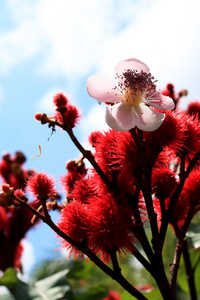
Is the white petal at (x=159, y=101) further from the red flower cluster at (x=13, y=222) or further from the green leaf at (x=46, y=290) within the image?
the red flower cluster at (x=13, y=222)

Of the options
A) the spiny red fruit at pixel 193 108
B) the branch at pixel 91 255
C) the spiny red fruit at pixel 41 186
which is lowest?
the branch at pixel 91 255

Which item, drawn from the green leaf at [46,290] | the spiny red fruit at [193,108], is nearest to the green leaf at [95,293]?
the green leaf at [46,290]

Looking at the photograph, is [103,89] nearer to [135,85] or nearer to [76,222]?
[135,85]

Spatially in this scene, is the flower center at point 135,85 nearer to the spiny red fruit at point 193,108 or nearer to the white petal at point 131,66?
the white petal at point 131,66

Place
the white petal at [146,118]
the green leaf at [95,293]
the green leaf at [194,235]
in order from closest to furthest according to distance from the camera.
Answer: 1. the white petal at [146,118]
2. the green leaf at [194,235]
3. the green leaf at [95,293]

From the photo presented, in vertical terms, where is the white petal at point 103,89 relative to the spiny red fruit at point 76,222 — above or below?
above

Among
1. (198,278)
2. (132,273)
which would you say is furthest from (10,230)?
(132,273)

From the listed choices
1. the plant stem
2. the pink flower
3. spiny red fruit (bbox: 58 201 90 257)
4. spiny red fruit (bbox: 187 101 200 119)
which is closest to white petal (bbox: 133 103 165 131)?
the pink flower

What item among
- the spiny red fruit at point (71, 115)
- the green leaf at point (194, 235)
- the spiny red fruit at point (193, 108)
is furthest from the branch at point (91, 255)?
the spiny red fruit at point (193, 108)

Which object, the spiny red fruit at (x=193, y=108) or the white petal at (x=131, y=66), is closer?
the white petal at (x=131, y=66)

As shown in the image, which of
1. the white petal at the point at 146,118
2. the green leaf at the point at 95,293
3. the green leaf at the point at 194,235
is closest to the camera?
the white petal at the point at 146,118
